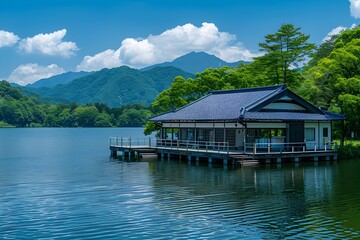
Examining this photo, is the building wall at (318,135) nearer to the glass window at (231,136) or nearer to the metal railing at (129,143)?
the glass window at (231,136)

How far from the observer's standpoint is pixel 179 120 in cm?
4694

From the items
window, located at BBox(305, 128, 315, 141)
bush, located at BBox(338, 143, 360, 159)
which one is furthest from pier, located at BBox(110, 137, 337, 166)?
bush, located at BBox(338, 143, 360, 159)

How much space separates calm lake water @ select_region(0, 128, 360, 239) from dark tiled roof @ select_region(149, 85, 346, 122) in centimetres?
545

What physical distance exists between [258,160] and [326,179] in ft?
27.7

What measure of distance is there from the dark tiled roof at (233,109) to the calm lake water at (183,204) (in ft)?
17.9

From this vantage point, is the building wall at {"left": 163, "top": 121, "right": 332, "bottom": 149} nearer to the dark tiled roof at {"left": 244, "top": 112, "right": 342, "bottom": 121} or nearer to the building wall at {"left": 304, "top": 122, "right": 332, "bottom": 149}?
the building wall at {"left": 304, "top": 122, "right": 332, "bottom": 149}

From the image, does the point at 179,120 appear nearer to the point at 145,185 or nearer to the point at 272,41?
the point at 145,185

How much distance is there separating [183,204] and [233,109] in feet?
69.9

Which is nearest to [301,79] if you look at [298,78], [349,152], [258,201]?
[298,78]

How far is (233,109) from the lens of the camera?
41625 mm

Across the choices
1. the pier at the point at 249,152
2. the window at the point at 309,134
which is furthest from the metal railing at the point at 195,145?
the window at the point at 309,134

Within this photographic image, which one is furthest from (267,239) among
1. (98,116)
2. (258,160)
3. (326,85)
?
(98,116)

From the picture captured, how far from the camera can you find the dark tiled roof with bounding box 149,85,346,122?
39625mm

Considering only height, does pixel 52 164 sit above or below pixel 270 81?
below
